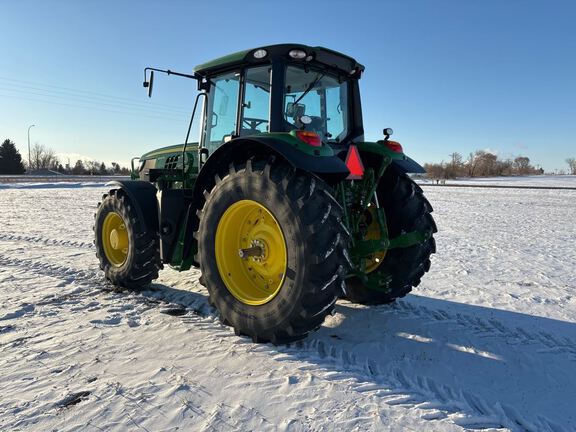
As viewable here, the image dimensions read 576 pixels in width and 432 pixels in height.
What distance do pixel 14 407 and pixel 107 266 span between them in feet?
9.25

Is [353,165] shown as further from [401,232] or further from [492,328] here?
[492,328]

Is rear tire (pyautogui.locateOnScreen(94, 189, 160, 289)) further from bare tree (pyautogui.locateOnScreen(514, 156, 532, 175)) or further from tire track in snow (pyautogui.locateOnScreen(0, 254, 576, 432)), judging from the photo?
bare tree (pyautogui.locateOnScreen(514, 156, 532, 175))

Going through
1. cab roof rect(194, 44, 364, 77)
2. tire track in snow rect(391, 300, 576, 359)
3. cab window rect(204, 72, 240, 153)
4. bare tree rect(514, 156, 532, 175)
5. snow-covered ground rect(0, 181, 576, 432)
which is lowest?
snow-covered ground rect(0, 181, 576, 432)

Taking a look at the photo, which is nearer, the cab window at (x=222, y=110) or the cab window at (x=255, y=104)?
the cab window at (x=255, y=104)

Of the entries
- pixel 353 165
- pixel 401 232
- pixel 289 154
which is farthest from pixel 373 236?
pixel 289 154

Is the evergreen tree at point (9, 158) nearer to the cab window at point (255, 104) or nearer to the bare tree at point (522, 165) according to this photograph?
the cab window at point (255, 104)

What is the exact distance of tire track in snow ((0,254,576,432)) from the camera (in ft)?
8.07

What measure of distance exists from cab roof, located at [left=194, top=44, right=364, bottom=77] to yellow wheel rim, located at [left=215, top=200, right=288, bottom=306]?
1417 millimetres

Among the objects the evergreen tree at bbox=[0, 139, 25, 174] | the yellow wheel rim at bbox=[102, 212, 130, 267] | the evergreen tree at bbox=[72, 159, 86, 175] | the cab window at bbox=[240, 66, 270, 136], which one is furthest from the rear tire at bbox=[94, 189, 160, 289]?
the evergreen tree at bbox=[72, 159, 86, 175]

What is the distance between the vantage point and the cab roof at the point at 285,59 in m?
3.81

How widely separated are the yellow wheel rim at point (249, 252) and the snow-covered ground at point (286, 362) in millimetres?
456

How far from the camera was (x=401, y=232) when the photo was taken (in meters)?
4.23

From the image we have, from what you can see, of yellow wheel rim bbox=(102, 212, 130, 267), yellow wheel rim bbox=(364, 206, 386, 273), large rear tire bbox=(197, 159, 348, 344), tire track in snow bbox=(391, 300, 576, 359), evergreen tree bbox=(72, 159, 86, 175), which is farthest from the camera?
evergreen tree bbox=(72, 159, 86, 175)

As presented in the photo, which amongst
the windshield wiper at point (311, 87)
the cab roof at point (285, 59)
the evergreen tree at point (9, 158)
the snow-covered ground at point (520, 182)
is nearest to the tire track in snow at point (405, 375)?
the windshield wiper at point (311, 87)
